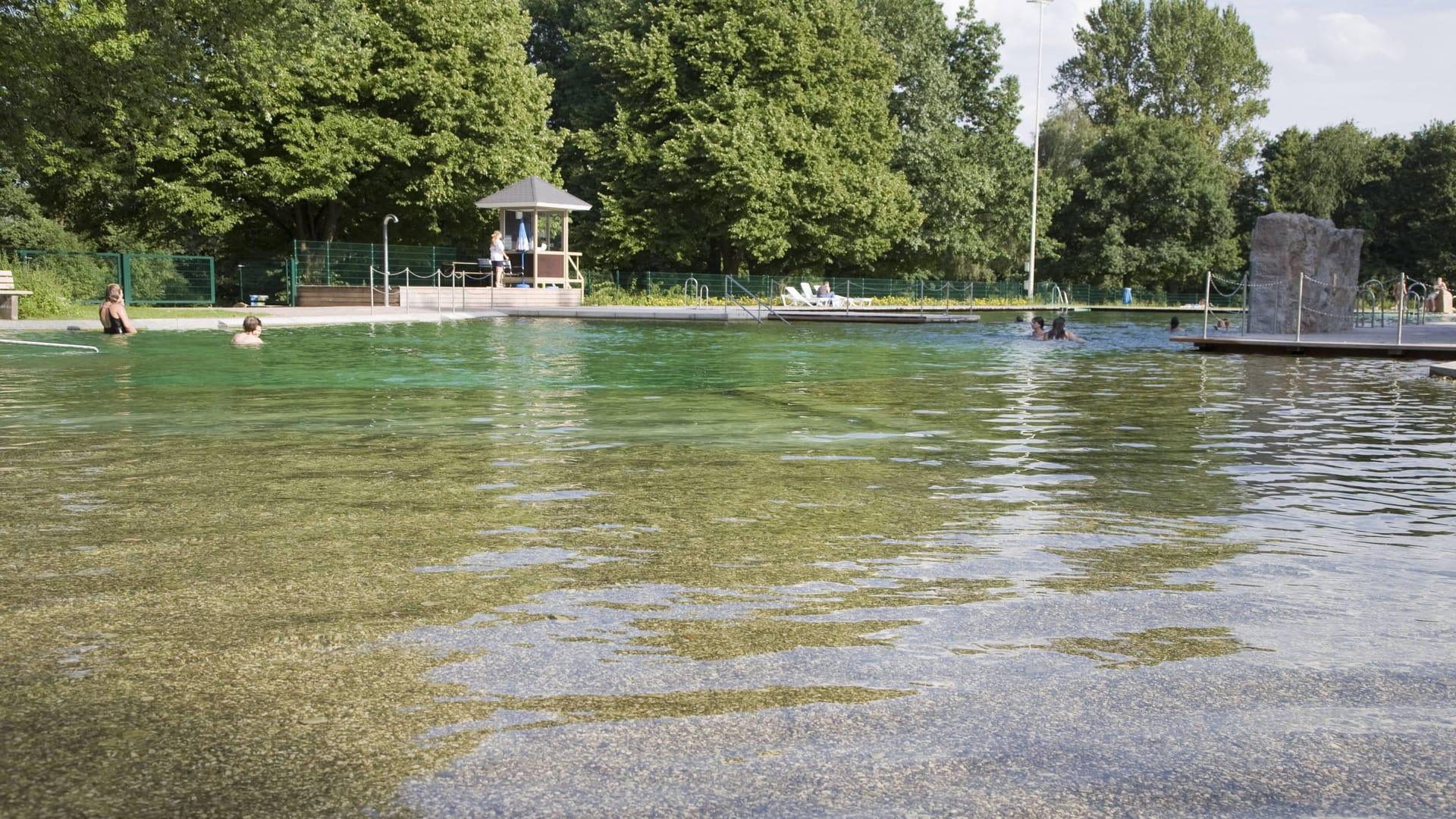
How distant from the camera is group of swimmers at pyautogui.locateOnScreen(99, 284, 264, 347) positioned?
2422 cm

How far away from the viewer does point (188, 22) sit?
104 feet

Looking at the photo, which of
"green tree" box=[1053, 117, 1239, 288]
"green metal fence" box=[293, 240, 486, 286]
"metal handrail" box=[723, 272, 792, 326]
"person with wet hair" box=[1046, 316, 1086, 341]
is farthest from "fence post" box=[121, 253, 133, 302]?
"green tree" box=[1053, 117, 1239, 288]

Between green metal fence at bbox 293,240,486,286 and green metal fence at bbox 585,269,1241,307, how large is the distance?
612mm

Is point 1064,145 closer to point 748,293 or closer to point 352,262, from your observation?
point 748,293

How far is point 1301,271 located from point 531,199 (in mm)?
27097

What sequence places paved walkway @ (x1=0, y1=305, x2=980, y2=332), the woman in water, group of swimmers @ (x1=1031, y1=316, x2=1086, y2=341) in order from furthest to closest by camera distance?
1. paved walkway @ (x1=0, y1=305, x2=980, y2=332)
2. group of swimmers @ (x1=1031, y1=316, x2=1086, y2=341)
3. the woman in water

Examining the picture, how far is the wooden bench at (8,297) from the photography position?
92.5 feet

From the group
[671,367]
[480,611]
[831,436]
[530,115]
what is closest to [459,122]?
[530,115]

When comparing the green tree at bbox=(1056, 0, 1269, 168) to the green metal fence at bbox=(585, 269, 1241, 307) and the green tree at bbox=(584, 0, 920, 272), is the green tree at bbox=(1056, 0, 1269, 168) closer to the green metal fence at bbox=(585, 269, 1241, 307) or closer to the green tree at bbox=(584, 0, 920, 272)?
the green metal fence at bbox=(585, 269, 1241, 307)

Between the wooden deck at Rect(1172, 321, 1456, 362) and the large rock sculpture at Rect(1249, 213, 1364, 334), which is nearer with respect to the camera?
the wooden deck at Rect(1172, 321, 1456, 362)

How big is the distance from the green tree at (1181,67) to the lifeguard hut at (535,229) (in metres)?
49.9

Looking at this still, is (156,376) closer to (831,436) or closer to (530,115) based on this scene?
(831,436)

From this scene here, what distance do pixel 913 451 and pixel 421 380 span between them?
356 inches

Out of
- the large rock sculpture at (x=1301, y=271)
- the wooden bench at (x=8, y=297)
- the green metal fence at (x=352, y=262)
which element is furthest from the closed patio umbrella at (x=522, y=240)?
the large rock sculpture at (x=1301, y=271)
